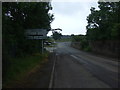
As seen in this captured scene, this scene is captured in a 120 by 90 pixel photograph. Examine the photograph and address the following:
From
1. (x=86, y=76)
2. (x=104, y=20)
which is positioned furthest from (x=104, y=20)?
(x=86, y=76)

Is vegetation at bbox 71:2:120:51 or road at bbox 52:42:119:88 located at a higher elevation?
vegetation at bbox 71:2:120:51

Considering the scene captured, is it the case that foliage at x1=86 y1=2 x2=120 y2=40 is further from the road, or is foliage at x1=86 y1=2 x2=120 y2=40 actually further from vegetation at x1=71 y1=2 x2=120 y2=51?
the road

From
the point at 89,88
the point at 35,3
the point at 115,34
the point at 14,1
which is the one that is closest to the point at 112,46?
the point at 115,34

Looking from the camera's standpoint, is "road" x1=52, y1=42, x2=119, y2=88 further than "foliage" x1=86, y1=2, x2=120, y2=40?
No

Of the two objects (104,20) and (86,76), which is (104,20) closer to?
(104,20)

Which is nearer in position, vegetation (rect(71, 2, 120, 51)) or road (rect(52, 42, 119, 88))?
road (rect(52, 42, 119, 88))

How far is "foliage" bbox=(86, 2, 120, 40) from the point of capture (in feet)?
159

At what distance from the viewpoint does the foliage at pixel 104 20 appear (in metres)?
48.5

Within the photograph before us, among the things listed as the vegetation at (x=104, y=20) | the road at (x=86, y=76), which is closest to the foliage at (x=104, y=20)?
the vegetation at (x=104, y=20)

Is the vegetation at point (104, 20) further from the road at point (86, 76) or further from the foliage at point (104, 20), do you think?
the road at point (86, 76)

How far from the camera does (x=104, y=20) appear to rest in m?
52.5

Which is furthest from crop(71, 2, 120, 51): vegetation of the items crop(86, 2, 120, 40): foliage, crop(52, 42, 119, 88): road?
crop(52, 42, 119, 88): road

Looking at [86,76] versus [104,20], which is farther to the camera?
[104,20]

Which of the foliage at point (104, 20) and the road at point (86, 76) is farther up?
the foliage at point (104, 20)
